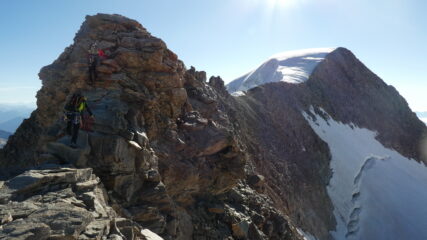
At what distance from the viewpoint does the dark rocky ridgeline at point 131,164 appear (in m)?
9.91

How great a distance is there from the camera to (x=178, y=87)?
2261 cm

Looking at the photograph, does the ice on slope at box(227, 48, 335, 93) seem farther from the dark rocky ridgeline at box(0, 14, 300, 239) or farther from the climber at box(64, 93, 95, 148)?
the climber at box(64, 93, 95, 148)

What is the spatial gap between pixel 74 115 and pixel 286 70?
73778 mm

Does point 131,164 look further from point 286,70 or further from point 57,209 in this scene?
point 286,70

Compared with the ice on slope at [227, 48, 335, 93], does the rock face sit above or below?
below

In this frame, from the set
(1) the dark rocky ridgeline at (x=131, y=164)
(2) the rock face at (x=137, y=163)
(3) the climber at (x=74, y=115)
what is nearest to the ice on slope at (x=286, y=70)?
(2) the rock face at (x=137, y=163)

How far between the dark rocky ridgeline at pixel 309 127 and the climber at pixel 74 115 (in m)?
20.4

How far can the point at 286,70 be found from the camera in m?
83.1

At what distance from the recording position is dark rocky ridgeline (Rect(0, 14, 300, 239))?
9.91 metres

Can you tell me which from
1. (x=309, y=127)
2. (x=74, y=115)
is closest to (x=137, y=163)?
(x=74, y=115)

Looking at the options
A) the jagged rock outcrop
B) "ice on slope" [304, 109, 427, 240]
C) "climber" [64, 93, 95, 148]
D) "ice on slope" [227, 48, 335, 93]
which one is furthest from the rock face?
"ice on slope" [227, 48, 335, 93]

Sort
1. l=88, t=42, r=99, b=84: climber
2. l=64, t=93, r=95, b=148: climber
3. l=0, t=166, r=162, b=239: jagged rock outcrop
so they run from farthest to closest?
l=88, t=42, r=99, b=84: climber, l=64, t=93, r=95, b=148: climber, l=0, t=166, r=162, b=239: jagged rock outcrop

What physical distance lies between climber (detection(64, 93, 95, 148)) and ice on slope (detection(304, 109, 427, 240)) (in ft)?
127

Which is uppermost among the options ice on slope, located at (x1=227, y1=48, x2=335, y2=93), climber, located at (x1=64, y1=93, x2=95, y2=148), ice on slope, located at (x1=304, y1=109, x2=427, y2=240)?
ice on slope, located at (x1=227, y1=48, x2=335, y2=93)
